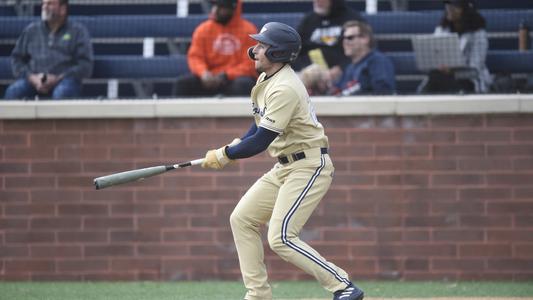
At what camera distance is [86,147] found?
936 cm

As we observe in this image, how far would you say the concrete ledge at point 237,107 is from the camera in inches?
356

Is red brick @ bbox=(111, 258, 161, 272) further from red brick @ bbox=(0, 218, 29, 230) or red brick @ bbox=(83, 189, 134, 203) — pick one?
red brick @ bbox=(0, 218, 29, 230)

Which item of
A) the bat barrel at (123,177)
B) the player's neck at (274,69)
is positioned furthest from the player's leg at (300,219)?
the bat barrel at (123,177)

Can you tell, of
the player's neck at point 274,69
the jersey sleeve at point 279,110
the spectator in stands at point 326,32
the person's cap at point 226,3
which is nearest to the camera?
the jersey sleeve at point 279,110

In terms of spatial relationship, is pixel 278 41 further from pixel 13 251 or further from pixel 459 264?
pixel 13 251

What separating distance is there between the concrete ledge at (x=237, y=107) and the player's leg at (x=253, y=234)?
2.60 metres

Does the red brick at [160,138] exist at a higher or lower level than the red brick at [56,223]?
higher

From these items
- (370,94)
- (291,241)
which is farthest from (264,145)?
(370,94)

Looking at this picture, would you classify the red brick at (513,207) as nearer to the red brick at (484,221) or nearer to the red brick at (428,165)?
the red brick at (484,221)

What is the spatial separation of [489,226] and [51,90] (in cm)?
428

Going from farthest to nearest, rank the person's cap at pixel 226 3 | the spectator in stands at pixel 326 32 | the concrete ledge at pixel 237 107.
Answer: the spectator in stands at pixel 326 32, the person's cap at pixel 226 3, the concrete ledge at pixel 237 107

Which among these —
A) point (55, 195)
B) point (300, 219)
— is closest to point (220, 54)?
point (55, 195)

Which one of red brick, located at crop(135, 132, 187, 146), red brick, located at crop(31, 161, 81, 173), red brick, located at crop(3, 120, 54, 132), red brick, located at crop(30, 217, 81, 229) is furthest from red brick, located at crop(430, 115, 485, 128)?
red brick, located at crop(3, 120, 54, 132)

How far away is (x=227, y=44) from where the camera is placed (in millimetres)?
9531
